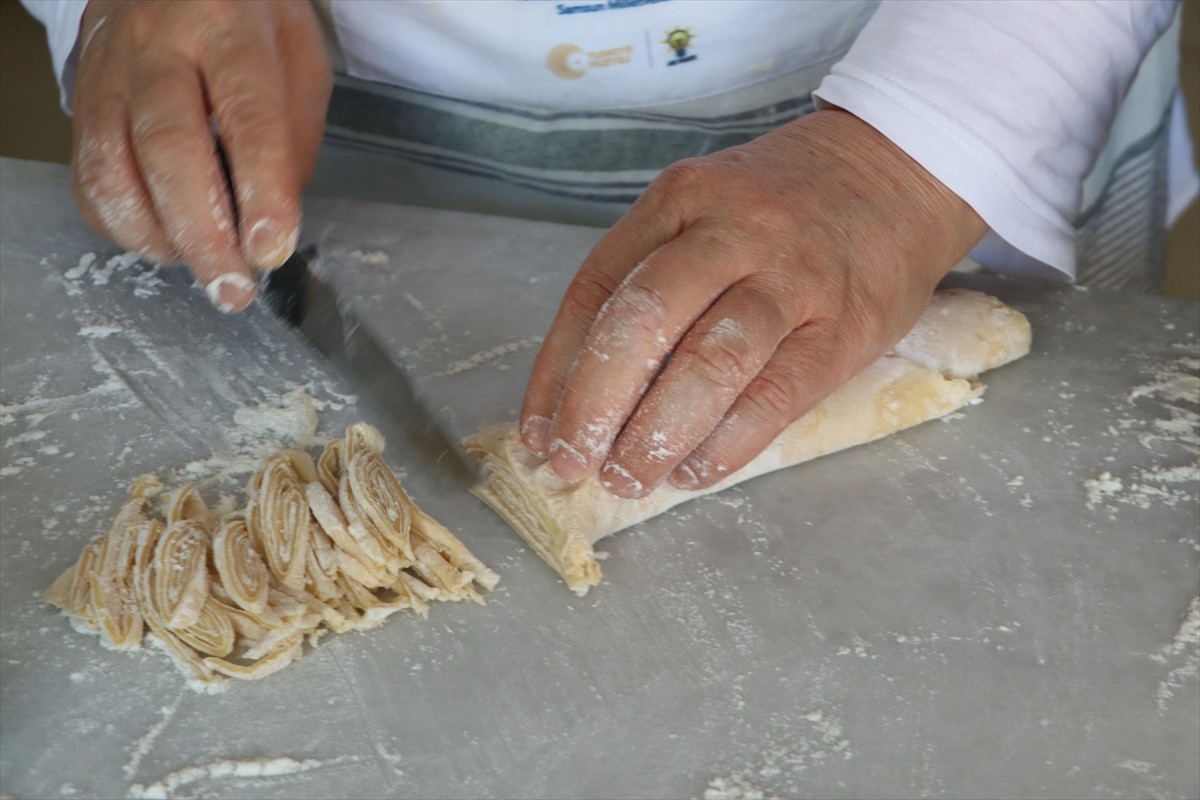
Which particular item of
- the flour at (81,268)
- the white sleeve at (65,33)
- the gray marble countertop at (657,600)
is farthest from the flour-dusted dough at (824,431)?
the white sleeve at (65,33)

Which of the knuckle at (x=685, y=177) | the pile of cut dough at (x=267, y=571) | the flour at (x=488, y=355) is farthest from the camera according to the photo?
the flour at (x=488, y=355)

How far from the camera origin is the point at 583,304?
1047 millimetres

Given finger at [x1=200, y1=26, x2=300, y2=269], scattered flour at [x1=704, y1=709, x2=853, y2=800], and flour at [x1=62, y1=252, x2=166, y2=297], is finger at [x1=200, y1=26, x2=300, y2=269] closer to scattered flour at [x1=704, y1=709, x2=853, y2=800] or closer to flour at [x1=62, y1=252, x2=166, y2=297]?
flour at [x1=62, y1=252, x2=166, y2=297]

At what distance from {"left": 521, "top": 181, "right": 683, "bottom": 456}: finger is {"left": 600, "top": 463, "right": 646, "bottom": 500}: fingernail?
0.23ft

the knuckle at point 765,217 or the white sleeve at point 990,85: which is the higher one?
the white sleeve at point 990,85

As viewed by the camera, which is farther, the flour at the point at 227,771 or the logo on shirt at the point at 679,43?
the logo on shirt at the point at 679,43

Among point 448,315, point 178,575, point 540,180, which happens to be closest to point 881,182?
point 448,315

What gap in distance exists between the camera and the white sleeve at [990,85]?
1.14 m

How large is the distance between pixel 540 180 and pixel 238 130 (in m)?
0.59

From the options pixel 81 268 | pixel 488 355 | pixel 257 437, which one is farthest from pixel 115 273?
pixel 488 355

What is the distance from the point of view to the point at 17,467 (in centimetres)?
113

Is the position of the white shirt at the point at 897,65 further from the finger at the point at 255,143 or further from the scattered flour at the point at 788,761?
the scattered flour at the point at 788,761

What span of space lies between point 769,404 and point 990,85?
0.44m

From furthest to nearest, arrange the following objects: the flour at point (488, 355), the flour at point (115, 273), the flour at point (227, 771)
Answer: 1. the flour at point (115, 273)
2. the flour at point (488, 355)
3. the flour at point (227, 771)
